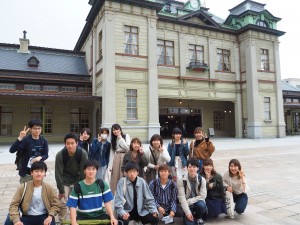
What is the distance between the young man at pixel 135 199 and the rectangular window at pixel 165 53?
1675 cm

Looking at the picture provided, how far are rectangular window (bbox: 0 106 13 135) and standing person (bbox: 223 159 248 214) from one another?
1960 centimetres

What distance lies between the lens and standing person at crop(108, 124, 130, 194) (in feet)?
16.5

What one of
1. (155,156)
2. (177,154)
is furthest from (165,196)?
(177,154)

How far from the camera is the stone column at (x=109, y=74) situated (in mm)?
16781

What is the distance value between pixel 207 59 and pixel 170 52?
3831mm

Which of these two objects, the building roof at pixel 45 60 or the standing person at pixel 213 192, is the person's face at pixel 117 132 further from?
the building roof at pixel 45 60

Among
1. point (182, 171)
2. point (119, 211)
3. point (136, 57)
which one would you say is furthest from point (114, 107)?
point (119, 211)

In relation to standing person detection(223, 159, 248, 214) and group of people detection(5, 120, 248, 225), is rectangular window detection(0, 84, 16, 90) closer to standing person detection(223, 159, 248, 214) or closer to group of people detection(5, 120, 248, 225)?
group of people detection(5, 120, 248, 225)

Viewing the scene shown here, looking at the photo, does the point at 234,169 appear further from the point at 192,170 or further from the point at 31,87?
the point at 31,87

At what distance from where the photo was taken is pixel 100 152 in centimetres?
525

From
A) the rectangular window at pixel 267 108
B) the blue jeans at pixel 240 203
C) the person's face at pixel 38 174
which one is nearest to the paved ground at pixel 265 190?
the blue jeans at pixel 240 203

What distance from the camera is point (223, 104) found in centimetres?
2677

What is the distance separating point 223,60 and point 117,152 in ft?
66.9

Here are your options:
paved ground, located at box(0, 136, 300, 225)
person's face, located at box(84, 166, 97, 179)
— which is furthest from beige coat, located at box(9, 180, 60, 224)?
paved ground, located at box(0, 136, 300, 225)
